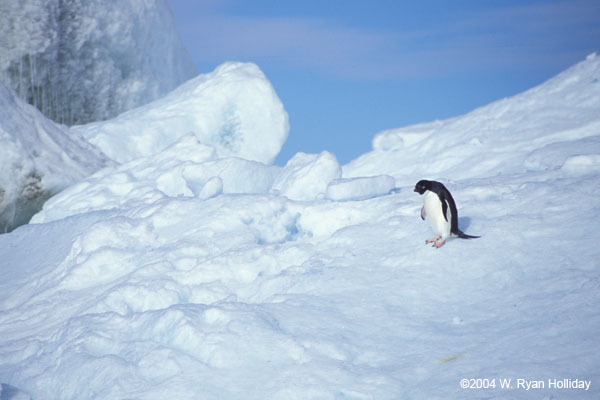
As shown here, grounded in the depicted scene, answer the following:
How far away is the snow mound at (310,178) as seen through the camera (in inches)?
206

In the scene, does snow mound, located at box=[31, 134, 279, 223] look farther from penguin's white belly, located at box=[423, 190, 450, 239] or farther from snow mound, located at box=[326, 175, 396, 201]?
penguin's white belly, located at box=[423, 190, 450, 239]

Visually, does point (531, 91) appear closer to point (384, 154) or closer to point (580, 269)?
point (384, 154)

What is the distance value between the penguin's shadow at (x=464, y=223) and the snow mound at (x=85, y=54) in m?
8.72

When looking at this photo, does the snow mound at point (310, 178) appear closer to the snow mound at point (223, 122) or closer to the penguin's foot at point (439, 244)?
the penguin's foot at point (439, 244)

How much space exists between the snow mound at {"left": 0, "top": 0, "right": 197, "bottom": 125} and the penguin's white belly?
28.4ft

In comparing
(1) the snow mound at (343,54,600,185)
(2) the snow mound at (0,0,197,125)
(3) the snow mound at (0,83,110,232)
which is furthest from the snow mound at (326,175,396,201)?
(2) the snow mound at (0,0,197,125)

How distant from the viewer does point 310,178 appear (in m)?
5.30

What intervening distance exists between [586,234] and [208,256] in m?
2.43

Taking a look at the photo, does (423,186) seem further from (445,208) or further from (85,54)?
(85,54)

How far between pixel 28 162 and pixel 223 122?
385 centimetres

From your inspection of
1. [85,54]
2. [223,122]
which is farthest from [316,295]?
[85,54]

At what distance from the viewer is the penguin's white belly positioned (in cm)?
318

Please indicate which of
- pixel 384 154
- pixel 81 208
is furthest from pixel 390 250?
pixel 384 154

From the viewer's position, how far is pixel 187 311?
2.72 metres
